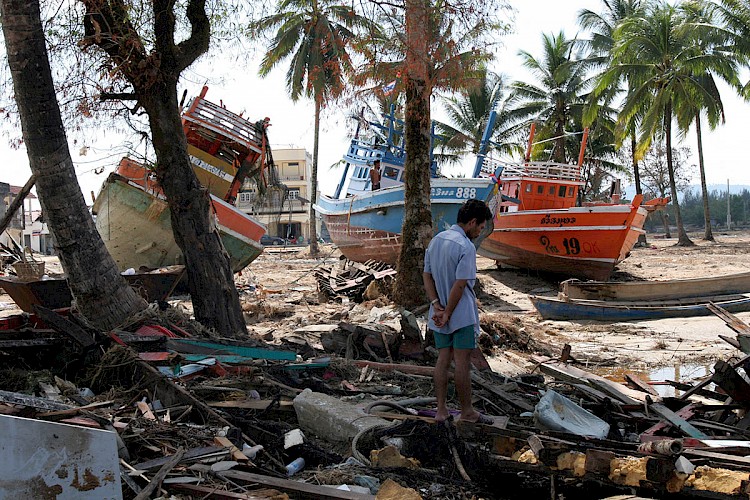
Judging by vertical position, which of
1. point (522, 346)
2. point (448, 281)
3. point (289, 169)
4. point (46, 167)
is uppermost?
point (289, 169)

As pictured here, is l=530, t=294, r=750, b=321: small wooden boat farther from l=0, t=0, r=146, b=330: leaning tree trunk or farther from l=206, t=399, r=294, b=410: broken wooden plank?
l=206, t=399, r=294, b=410: broken wooden plank

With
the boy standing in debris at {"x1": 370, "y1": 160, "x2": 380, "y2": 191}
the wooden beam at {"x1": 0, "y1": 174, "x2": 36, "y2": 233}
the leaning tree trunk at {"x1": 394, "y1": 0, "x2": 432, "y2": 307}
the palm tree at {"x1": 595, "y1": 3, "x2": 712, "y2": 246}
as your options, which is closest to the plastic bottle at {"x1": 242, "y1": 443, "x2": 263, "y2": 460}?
the wooden beam at {"x1": 0, "y1": 174, "x2": 36, "y2": 233}

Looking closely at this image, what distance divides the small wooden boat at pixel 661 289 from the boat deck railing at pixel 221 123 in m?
8.03

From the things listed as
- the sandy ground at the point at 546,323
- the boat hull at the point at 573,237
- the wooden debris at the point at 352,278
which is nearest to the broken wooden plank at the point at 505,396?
the sandy ground at the point at 546,323

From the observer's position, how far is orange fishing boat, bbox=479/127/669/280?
1911 cm

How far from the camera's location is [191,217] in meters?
9.13

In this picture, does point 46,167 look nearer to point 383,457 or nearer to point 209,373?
point 209,373

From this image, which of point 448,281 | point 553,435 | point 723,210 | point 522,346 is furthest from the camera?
point 723,210

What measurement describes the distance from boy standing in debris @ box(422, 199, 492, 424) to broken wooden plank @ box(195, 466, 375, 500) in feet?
4.74

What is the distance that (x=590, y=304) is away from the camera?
13141 millimetres

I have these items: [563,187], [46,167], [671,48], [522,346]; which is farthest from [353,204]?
[671,48]

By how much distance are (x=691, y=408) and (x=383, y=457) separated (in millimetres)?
2660

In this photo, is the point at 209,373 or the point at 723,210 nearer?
the point at 209,373

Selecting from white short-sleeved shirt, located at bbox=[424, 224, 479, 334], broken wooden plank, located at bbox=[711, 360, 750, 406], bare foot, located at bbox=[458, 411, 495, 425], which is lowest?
bare foot, located at bbox=[458, 411, 495, 425]
